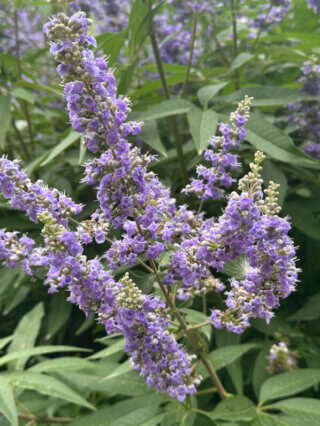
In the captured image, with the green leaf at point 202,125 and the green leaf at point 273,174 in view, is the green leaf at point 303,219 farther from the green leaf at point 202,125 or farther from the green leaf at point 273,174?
the green leaf at point 202,125

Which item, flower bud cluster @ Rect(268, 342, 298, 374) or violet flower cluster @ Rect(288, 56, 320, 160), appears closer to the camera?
flower bud cluster @ Rect(268, 342, 298, 374)

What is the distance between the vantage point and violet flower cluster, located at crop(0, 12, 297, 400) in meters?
1.44

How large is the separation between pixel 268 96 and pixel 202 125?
0.55 m

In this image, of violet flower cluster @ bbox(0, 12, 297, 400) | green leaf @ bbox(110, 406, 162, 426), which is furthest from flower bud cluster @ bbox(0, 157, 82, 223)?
green leaf @ bbox(110, 406, 162, 426)

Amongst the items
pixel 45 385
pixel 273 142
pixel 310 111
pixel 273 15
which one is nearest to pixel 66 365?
pixel 45 385

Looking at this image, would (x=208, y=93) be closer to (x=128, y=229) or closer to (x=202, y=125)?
(x=202, y=125)

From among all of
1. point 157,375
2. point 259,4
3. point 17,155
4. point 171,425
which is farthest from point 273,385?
point 259,4

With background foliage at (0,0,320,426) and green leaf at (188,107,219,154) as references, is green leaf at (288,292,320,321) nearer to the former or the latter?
background foliage at (0,0,320,426)

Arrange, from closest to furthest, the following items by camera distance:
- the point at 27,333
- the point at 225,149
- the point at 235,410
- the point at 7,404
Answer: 1. the point at 225,149
2. the point at 7,404
3. the point at 235,410
4. the point at 27,333

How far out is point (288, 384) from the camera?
96.0 inches

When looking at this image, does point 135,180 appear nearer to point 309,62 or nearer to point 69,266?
point 69,266

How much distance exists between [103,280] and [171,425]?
110 centimetres

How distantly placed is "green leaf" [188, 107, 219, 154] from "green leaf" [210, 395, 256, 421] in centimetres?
121

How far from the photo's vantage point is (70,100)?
142cm
